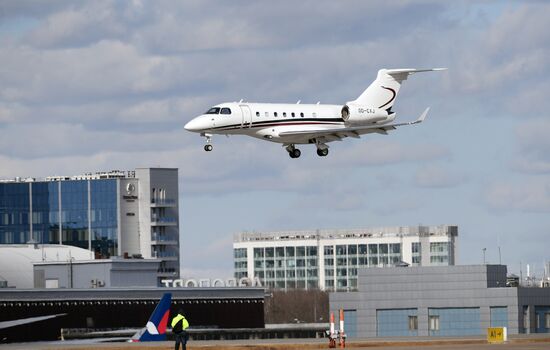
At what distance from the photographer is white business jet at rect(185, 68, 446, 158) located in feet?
328

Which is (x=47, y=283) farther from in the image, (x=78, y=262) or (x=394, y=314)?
(x=394, y=314)

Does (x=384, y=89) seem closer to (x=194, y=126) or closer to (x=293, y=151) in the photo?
(x=293, y=151)

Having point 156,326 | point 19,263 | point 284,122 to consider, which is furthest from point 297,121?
point 19,263

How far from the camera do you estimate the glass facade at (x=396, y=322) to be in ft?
442

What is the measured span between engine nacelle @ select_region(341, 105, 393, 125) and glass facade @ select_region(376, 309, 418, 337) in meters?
29.1

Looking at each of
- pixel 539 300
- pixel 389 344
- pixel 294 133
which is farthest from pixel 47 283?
pixel 389 344

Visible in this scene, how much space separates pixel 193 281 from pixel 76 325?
79.3 ft

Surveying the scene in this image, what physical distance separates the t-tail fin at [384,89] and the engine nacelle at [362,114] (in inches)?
51.0

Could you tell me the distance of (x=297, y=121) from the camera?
343 feet

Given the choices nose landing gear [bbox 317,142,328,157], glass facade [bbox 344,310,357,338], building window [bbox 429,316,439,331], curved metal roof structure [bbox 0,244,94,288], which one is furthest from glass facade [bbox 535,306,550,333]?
curved metal roof structure [bbox 0,244,94,288]

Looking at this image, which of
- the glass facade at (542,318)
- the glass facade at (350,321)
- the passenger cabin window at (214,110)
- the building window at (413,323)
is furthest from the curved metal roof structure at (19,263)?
the passenger cabin window at (214,110)

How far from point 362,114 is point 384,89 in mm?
6375

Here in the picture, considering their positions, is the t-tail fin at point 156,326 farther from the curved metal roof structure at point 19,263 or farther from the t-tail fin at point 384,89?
the curved metal roof structure at point 19,263

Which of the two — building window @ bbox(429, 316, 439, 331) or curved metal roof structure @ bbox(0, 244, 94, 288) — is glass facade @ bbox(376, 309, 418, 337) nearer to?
building window @ bbox(429, 316, 439, 331)
